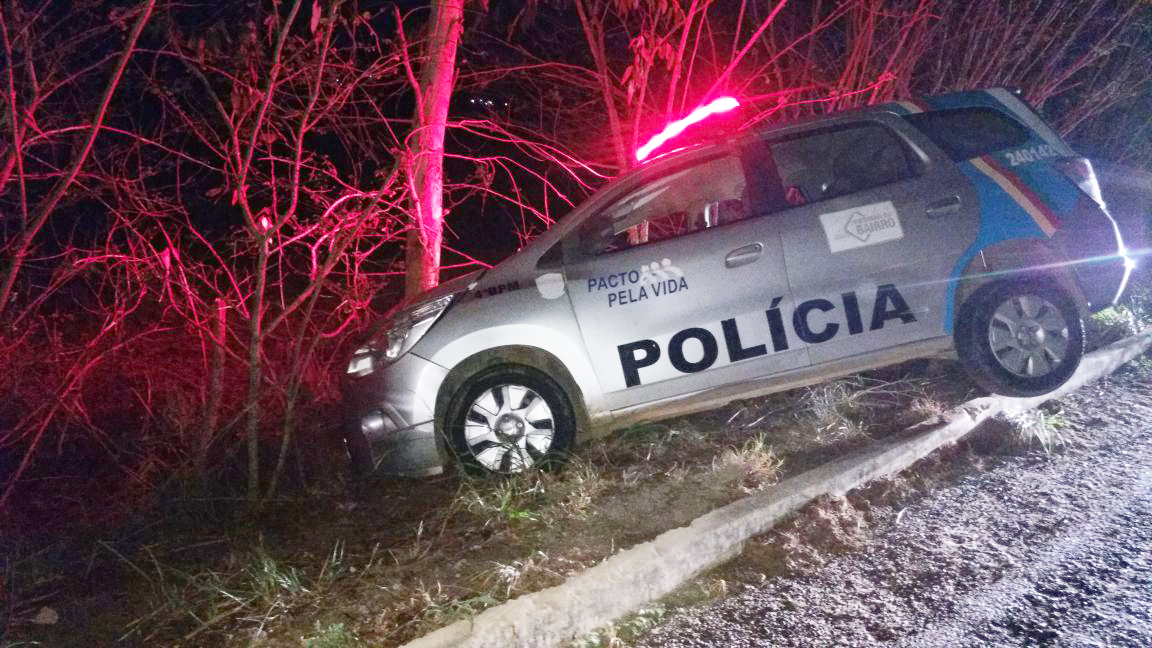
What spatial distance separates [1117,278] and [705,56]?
5170 mm

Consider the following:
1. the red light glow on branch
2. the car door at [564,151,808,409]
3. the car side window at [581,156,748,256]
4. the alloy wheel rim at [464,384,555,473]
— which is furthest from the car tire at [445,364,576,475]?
the red light glow on branch

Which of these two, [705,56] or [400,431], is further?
[705,56]

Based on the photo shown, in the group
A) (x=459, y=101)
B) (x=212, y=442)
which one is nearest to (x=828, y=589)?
(x=212, y=442)

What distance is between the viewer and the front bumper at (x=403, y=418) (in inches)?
178

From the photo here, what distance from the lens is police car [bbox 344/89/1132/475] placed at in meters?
4.58

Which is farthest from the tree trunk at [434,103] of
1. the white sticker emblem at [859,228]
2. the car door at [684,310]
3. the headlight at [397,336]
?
the white sticker emblem at [859,228]

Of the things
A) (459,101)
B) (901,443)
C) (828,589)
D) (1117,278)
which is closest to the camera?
(828,589)

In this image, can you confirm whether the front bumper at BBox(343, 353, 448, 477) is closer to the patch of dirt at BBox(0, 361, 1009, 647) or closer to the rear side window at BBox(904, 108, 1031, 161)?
the patch of dirt at BBox(0, 361, 1009, 647)

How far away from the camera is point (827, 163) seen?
5.21 metres

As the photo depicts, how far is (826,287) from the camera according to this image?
469cm

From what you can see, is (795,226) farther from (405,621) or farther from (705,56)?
(705,56)

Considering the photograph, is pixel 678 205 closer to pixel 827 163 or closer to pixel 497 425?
pixel 827 163

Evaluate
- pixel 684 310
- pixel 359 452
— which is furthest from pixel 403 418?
pixel 684 310

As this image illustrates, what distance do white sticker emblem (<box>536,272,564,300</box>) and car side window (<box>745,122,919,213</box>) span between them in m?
1.20
